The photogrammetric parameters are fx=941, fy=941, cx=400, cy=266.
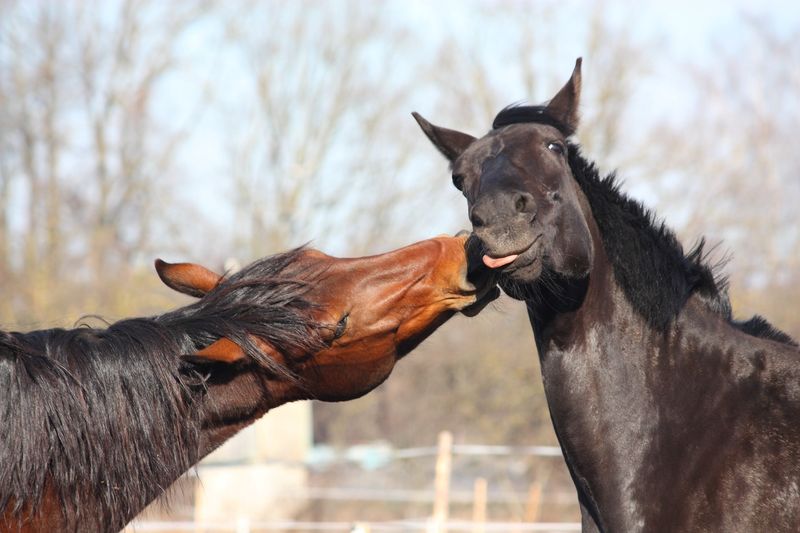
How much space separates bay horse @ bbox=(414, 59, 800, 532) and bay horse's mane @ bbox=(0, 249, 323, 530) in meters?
0.79

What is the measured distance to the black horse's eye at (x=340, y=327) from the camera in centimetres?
303

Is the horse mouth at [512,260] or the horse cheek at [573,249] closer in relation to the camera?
the horse mouth at [512,260]

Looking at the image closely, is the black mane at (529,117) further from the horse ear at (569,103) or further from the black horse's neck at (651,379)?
the black horse's neck at (651,379)

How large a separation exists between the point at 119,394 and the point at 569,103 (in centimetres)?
200

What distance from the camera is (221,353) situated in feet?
9.11

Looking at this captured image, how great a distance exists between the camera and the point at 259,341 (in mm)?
2895

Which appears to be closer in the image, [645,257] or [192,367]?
[192,367]

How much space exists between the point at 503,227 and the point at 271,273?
0.80 m

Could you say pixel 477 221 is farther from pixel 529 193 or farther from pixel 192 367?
pixel 192 367

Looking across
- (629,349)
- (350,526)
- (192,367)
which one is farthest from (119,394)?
(350,526)

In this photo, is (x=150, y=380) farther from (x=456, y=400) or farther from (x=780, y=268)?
(x=780, y=268)

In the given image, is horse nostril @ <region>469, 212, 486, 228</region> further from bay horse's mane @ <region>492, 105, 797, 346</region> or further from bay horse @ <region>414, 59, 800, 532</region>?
bay horse's mane @ <region>492, 105, 797, 346</region>


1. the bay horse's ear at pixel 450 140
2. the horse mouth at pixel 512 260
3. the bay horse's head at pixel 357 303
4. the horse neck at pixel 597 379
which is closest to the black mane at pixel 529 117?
the bay horse's ear at pixel 450 140

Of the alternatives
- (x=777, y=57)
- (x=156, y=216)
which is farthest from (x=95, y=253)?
(x=777, y=57)
